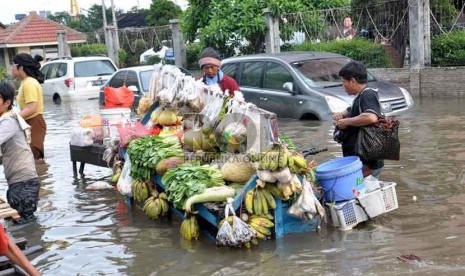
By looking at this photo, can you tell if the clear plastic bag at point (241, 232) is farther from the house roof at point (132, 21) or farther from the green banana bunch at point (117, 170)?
the house roof at point (132, 21)

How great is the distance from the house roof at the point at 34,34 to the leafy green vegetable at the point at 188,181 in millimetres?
29760

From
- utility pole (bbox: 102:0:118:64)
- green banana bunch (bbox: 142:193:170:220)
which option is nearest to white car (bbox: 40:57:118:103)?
Result: utility pole (bbox: 102:0:118:64)

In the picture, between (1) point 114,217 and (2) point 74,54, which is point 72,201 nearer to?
(1) point 114,217

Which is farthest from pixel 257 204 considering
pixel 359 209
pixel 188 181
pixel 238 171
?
pixel 359 209

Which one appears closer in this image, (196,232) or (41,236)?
(196,232)

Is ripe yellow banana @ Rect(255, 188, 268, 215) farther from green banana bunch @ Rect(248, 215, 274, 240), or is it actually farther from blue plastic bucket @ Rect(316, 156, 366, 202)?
blue plastic bucket @ Rect(316, 156, 366, 202)

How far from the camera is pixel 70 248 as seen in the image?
20.4ft

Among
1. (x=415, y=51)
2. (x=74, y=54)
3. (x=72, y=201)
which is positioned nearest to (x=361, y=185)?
(x=72, y=201)

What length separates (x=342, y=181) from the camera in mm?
5789

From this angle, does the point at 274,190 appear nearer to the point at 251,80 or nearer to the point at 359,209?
the point at 359,209

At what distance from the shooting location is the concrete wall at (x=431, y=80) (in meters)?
15.1

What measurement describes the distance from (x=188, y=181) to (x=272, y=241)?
99cm

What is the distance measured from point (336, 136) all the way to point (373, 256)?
1560 mm

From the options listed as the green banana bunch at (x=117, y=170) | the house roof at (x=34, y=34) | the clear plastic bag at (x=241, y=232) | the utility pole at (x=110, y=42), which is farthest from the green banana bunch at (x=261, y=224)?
the house roof at (x=34, y=34)
